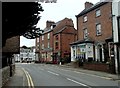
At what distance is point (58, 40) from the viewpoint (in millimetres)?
68500

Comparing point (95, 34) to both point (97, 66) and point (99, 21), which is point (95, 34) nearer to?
point (99, 21)

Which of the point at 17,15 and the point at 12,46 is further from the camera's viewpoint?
the point at 12,46

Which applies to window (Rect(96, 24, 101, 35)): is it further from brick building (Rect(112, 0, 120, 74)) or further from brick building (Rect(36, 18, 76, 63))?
brick building (Rect(36, 18, 76, 63))

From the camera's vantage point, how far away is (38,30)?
13.8m

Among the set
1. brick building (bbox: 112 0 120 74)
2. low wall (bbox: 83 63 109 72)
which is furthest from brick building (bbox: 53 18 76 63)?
brick building (bbox: 112 0 120 74)

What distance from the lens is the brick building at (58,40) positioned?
67.2 metres

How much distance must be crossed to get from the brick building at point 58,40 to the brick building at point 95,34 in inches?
700

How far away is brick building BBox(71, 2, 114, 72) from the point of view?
37.8 m

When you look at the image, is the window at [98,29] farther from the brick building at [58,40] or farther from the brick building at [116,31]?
the brick building at [58,40]

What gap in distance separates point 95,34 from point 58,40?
88.5 ft

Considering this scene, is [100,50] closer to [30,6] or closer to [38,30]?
[38,30]

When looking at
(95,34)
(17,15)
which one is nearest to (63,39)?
(95,34)

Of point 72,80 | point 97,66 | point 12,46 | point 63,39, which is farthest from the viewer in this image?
point 63,39

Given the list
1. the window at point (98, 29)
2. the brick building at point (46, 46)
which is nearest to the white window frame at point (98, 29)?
the window at point (98, 29)
